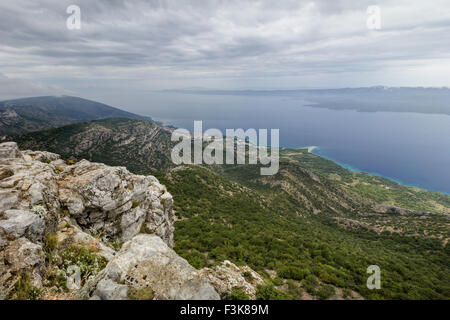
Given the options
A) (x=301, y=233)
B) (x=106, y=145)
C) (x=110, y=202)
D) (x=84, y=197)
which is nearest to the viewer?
(x=84, y=197)

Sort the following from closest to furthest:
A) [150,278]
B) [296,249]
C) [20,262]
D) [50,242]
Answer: [150,278]
[20,262]
[50,242]
[296,249]

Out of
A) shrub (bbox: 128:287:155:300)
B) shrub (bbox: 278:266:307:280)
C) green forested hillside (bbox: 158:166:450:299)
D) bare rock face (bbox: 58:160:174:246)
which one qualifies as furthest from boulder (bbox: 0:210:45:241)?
shrub (bbox: 278:266:307:280)

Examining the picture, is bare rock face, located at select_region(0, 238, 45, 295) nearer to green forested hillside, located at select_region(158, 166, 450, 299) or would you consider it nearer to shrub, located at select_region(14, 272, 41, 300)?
shrub, located at select_region(14, 272, 41, 300)

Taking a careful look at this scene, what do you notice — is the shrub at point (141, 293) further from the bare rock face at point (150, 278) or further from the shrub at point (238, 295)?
the shrub at point (238, 295)

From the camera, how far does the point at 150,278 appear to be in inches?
248

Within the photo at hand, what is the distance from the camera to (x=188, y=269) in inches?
270

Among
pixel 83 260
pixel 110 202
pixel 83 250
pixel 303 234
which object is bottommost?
→ pixel 303 234

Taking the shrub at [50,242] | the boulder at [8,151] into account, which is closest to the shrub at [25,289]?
the shrub at [50,242]

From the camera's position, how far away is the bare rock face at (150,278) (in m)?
5.85

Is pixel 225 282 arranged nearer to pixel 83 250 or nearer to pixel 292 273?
pixel 83 250

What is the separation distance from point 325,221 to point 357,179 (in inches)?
4459

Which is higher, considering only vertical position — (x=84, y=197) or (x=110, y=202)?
(x=84, y=197)

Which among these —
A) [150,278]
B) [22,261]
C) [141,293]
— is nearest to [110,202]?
[22,261]
